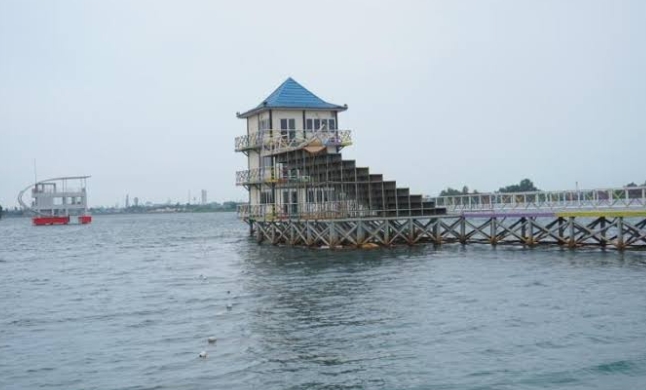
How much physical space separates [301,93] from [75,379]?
139 feet

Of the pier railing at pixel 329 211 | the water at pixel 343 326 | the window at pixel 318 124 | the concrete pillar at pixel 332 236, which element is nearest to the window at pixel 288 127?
the window at pixel 318 124

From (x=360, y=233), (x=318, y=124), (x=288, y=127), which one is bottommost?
(x=360, y=233)

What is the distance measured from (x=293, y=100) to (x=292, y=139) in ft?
12.3

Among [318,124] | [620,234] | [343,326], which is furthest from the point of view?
[318,124]

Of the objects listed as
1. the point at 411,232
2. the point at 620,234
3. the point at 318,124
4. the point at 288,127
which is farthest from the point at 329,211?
the point at 620,234

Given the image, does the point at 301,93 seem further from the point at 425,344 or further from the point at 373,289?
the point at 425,344

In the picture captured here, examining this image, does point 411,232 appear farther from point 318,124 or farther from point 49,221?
point 49,221

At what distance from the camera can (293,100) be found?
186 ft

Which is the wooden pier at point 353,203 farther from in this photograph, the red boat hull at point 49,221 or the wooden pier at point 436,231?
the red boat hull at point 49,221

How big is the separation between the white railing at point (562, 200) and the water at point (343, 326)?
9.68ft

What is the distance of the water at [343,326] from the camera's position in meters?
17.1

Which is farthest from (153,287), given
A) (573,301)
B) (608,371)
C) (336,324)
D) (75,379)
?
(608,371)

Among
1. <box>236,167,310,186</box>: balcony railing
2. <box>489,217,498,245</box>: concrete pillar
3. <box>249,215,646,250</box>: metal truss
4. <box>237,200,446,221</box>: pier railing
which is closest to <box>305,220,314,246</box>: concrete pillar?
<box>249,215,646,250</box>: metal truss

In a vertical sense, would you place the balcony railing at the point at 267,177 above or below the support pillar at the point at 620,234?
above
